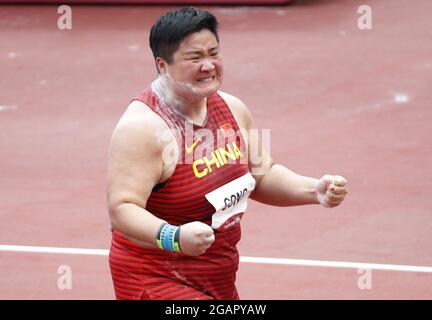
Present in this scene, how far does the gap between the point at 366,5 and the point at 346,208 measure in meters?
5.09

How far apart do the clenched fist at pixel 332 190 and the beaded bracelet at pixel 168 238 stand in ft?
2.51

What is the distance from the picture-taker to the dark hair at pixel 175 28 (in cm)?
395

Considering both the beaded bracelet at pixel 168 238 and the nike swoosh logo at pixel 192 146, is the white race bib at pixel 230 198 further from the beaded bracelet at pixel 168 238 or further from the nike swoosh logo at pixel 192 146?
the beaded bracelet at pixel 168 238

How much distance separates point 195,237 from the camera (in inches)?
→ 144

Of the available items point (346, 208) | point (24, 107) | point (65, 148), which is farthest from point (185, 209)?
point (24, 107)

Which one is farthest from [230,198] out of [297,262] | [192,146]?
[297,262]

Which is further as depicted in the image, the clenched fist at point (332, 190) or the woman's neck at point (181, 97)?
the clenched fist at point (332, 190)

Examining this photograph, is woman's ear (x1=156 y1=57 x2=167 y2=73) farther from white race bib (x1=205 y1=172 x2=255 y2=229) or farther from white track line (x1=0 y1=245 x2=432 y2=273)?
white track line (x1=0 y1=245 x2=432 y2=273)

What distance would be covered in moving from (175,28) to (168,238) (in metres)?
0.83

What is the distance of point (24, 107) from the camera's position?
10508 millimetres

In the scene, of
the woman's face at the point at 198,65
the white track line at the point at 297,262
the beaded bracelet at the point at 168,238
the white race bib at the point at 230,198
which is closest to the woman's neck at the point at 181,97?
the woman's face at the point at 198,65

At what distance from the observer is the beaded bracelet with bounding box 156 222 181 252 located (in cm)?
373

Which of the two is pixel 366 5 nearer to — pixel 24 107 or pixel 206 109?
pixel 24 107

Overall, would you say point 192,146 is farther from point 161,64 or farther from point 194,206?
point 161,64
